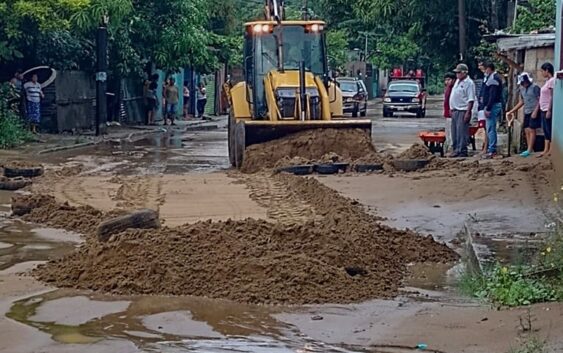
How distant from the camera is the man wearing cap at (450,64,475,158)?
21.0 meters

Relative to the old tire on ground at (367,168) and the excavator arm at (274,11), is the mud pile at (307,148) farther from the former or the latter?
the excavator arm at (274,11)

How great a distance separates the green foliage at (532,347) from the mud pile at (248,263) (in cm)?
258

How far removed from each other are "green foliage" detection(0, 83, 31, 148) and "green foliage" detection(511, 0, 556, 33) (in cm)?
1424

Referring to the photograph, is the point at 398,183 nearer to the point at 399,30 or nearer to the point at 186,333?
the point at 186,333

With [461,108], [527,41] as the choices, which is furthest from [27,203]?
[527,41]

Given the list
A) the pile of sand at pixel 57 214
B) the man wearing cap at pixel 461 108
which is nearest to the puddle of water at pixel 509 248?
the pile of sand at pixel 57 214

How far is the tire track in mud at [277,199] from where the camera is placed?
13.9 metres

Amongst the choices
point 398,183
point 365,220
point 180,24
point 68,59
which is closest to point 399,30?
point 180,24

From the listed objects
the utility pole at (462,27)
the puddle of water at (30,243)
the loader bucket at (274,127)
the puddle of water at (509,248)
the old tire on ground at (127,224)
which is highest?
the utility pole at (462,27)

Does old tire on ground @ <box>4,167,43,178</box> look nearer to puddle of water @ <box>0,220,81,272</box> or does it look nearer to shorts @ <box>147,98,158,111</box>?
puddle of water @ <box>0,220,81,272</box>

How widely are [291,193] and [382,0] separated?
2387 centimetres

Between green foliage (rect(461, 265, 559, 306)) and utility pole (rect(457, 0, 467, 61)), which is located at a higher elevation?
utility pole (rect(457, 0, 467, 61))

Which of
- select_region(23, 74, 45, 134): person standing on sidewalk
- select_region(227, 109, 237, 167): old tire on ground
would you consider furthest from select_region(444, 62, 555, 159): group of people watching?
select_region(23, 74, 45, 134): person standing on sidewalk

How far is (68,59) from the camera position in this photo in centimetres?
3209
